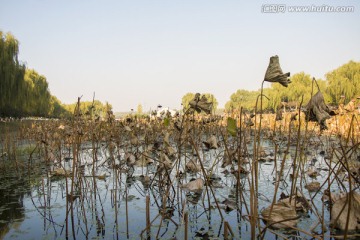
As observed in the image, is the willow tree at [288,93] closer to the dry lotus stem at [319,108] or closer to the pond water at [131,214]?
the pond water at [131,214]

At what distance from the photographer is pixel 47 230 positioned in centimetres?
266

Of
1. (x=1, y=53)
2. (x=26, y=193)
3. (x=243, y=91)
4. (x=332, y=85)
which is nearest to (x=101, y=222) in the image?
(x=26, y=193)

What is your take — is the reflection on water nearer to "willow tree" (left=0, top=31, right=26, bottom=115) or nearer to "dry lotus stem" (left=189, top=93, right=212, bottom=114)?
"dry lotus stem" (left=189, top=93, right=212, bottom=114)

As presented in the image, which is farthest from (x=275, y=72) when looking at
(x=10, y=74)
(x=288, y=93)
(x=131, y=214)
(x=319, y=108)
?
(x=288, y=93)

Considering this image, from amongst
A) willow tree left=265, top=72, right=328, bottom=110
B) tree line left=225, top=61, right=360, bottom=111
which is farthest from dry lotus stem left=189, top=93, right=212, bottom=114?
willow tree left=265, top=72, right=328, bottom=110

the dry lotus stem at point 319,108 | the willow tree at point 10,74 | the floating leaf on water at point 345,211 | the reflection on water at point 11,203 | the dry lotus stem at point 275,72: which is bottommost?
the reflection on water at point 11,203

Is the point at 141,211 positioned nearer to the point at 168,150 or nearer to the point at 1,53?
the point at 168,150

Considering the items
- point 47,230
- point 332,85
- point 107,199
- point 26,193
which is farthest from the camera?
point 332,85

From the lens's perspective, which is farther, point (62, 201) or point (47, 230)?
point (62, 201)

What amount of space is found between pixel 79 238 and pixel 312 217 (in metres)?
1.97

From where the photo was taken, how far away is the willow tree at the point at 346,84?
33781 mm

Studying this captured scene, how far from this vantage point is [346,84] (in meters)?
34.5

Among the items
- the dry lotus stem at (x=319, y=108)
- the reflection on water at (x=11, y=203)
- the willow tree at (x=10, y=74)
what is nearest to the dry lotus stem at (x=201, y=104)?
the dry lotus stem at (x=319, y=108)

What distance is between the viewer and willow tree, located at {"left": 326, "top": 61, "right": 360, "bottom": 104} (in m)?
33.8
